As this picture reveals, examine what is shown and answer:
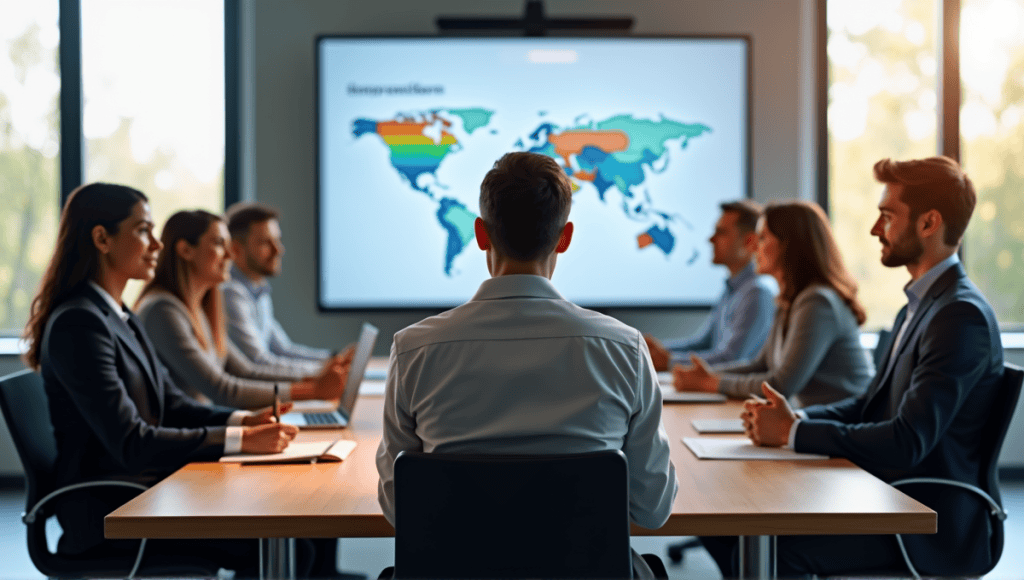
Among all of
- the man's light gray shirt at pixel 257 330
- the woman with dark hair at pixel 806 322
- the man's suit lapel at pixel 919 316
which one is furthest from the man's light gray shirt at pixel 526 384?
the man's light gray shirt at pixel 257 330

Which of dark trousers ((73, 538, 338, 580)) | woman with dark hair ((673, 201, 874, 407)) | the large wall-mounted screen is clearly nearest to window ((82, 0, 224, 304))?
the large wall-mounted screen

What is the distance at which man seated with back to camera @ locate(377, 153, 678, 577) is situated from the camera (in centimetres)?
129

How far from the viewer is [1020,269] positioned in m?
4.77

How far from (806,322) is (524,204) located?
1.65m

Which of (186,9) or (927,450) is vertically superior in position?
(186,9)

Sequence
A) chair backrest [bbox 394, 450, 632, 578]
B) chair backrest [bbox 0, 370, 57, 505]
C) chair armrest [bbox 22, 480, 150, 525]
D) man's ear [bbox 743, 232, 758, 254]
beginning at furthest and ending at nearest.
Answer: man's ear [bbox 743, 232, 758, 254] → chair backrest [bbox 0, 370, 57, 505] → chair armrest [bbox 22, 480, 150, 525] → chair backrest [bbox 394, 450, 632, 578]

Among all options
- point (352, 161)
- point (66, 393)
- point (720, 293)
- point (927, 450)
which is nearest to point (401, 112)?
point (352, 161)

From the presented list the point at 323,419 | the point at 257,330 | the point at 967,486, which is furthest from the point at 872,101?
the point at 323,419

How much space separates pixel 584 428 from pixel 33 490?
1.58 m

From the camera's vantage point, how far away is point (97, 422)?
1.99 meters

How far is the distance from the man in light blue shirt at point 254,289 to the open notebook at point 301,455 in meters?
1.74

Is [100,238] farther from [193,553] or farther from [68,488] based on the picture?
[193,553]

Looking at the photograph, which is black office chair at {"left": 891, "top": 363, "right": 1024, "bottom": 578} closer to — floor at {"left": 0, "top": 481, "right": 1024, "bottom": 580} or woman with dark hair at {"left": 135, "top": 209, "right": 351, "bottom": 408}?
floor at {"left": 0, "top": 481, "right": 1024, "bottom": 580}

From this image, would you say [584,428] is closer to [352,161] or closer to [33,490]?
[33,490]
